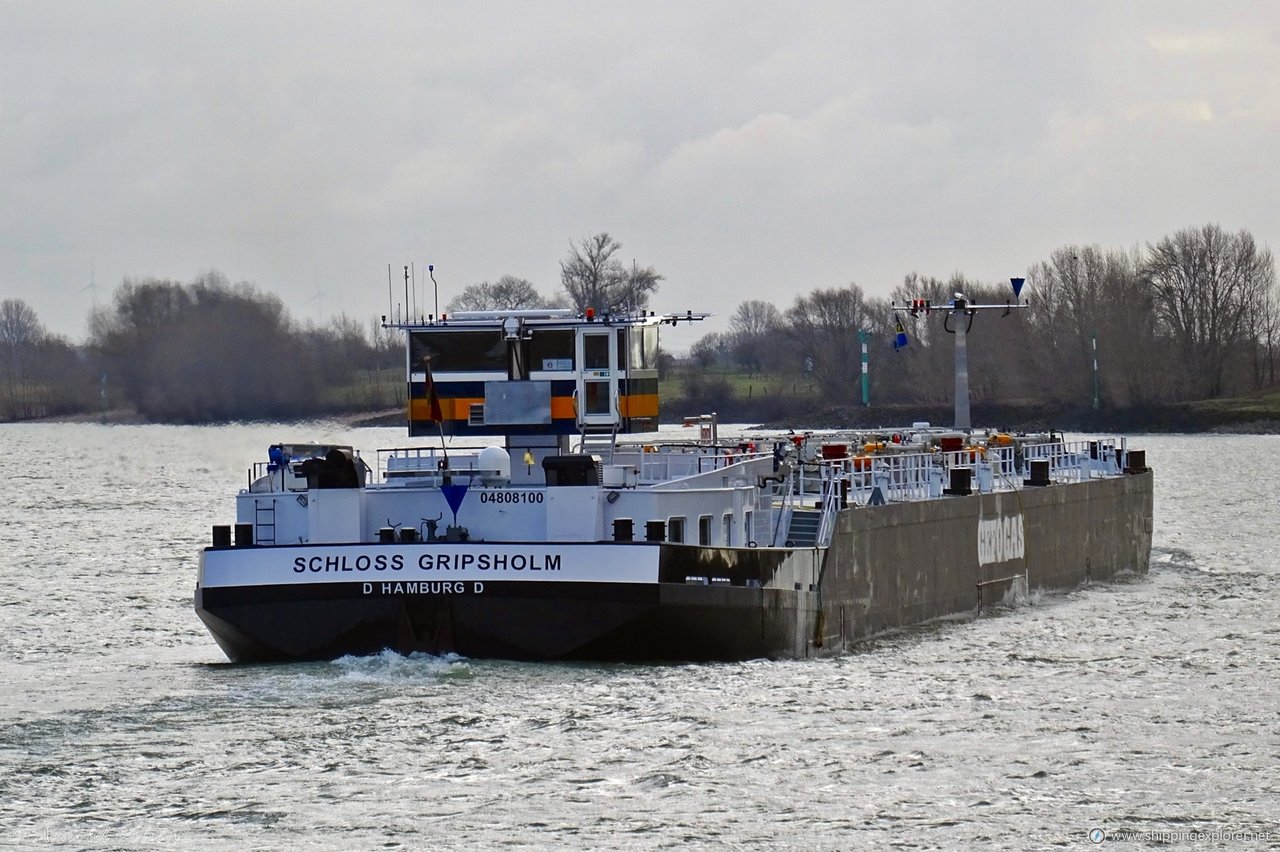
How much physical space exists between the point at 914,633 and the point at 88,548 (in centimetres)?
3207

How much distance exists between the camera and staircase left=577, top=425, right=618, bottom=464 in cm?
3347

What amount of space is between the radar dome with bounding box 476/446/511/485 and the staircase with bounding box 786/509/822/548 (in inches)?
238

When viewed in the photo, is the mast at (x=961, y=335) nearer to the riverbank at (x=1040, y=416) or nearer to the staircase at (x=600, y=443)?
the staircase at (x=600, y=443)

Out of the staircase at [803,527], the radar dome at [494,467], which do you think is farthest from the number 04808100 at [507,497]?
the staircase at [803,527]

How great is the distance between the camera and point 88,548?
61.1 metres

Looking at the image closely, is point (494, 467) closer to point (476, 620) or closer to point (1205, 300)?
point (476, 620)

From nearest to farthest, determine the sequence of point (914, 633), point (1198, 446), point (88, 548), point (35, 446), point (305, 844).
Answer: point (305, 844) < point (914, 633) < point (88, 548) < point (1198, 446) < point (35, 446)

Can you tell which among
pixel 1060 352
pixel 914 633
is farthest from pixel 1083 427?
pixel 914 633

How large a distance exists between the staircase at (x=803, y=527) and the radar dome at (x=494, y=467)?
603 centimetres

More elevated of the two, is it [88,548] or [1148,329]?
[1148,329]

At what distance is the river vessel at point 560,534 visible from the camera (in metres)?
28.8

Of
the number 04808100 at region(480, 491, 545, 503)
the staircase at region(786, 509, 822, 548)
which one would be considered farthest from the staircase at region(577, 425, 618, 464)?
the staircase at region(786, 509, 822, 548)

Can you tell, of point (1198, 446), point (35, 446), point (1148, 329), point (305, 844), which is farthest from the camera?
point (35, 446)

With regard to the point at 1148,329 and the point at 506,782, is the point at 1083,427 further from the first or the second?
the point at 506,782
